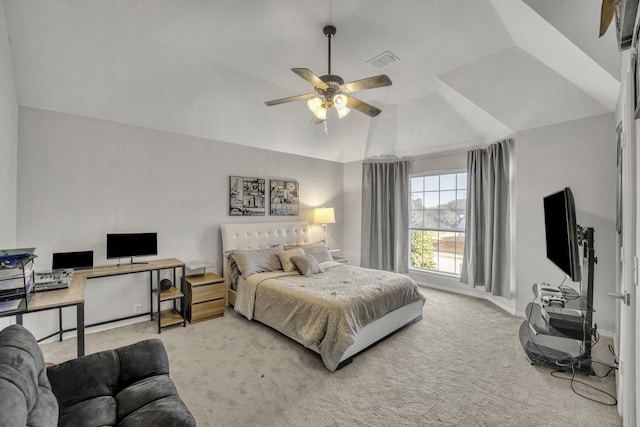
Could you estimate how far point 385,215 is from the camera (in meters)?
5.32

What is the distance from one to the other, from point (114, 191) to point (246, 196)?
1701mm

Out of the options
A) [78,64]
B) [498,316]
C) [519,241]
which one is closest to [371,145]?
[519,241]

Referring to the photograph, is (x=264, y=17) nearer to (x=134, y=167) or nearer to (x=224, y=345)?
(x=134, y=167)

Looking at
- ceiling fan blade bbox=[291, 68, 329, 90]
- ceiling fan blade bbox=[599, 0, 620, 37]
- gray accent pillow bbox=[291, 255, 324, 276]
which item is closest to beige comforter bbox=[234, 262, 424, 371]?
gray accent pillow bbox=[291, 255, 324, 276]

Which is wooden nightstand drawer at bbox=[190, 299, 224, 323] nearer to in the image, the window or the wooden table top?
the wooden table top

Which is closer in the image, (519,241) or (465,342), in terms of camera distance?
(465,342)

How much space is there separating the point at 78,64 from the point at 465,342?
15.9 ft

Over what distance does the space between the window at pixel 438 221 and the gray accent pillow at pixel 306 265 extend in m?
2.36

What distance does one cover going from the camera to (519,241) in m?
3.59

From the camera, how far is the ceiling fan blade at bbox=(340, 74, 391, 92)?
7.04 feet

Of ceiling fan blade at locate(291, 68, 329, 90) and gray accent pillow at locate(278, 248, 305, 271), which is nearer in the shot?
ceiling fan blade at locate(291, 68, 329, 90)

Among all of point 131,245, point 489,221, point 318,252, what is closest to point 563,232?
point 489,221

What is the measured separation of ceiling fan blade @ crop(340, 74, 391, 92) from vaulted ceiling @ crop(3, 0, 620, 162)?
682 millimetres

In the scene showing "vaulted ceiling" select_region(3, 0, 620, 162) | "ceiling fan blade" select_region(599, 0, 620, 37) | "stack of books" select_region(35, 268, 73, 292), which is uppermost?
"vaulted ceiling" select_region(3, 0, 620, 162)
